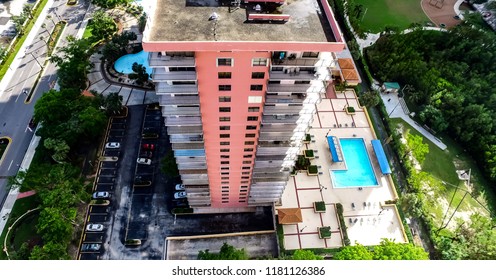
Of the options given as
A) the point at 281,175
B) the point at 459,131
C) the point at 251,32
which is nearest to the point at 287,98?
the point at 251,32

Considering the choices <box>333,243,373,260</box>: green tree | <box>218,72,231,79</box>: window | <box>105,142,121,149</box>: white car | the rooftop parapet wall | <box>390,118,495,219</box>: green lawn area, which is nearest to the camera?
the rooftop parapet wall

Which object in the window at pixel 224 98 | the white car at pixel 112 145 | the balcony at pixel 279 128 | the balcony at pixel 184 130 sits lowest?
the white car at pixel 112 145

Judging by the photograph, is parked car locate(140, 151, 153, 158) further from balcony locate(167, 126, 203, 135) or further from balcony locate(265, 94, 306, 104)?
balcony locate(265, 94, 306, 104)

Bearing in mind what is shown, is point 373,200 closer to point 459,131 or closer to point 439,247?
point 439,247

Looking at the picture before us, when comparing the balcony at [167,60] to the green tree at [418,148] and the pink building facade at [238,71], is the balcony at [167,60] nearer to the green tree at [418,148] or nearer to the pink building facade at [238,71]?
the pink building facade at [238,71]

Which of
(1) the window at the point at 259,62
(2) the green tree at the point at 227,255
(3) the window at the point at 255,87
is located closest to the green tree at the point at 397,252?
(2) the green tree at the point at 227,255

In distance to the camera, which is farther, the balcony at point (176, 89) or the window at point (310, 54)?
the balcony at point (176, 89)

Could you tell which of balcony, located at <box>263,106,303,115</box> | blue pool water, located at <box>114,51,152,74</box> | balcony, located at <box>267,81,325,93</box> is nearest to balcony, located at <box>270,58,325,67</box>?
balcony, located at <box>267,81,325,93</box>
